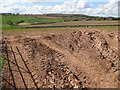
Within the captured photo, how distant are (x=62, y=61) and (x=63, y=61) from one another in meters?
0.14

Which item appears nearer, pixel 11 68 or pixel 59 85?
pixel 59 85

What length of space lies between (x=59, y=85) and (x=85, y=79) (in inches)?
139

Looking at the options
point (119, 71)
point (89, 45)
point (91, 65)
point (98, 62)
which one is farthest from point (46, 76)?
point (89, 45)

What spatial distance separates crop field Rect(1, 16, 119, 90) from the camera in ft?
39.2

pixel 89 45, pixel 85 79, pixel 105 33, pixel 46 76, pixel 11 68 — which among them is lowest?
pixel 85 79

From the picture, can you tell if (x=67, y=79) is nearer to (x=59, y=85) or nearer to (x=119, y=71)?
(x=59, y=85)

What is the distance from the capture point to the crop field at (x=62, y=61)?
11.9 meters

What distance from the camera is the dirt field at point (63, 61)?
39.3ft

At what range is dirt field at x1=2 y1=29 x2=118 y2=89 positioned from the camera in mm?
11977

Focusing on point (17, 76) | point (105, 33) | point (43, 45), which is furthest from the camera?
point (105, 33)

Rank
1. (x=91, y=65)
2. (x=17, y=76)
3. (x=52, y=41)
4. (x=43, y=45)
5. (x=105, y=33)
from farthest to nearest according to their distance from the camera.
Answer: (x=105, y=33) → (x=52, y=41) → (x=43, y=45) → (x=91, y=65) → (x=17, y=76)

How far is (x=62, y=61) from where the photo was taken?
1590 cm

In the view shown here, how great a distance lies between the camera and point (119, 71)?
14.3 metres

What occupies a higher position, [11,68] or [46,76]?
[11,68]
